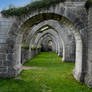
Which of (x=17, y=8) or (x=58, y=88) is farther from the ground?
(x=17, y=8)

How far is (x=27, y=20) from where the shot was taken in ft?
23.4

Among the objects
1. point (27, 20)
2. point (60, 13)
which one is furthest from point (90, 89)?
point (27, 20)

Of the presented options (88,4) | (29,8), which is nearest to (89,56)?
(88,4)

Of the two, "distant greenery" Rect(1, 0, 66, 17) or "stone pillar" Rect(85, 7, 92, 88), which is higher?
"distant greenery" Rect(1, 0, 66, 17)

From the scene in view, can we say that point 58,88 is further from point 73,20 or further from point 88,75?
point 73,20

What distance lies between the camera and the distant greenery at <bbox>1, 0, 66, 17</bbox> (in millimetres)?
6895

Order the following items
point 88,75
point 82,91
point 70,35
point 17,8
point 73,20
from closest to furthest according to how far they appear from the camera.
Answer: point 82,91
point 88,75
point 73,20
point 17,8
point 70,35

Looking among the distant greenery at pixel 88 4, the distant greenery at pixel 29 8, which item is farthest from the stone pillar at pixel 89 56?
the distant greenery at pixel 29 8

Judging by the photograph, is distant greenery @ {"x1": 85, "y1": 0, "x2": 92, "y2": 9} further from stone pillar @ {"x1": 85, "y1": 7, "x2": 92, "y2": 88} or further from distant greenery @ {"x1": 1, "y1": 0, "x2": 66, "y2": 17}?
distant greenery @ {"x1": 1, "y1": 0, "x2": 66, "y2": 17}

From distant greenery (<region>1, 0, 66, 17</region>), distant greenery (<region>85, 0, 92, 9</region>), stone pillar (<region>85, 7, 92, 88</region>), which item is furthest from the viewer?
distant greenery (<region>1, 0, 66, 17</region>)

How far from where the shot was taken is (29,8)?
7055 millimetres

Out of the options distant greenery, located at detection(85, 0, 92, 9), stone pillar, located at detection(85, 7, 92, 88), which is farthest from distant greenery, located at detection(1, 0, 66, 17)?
stone pillar, located at detection(85, 7, 92, 88)

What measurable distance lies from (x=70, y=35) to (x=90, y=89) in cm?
987

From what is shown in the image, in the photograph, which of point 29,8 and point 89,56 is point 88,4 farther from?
point 29,8
